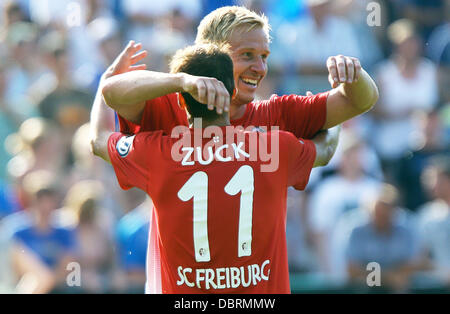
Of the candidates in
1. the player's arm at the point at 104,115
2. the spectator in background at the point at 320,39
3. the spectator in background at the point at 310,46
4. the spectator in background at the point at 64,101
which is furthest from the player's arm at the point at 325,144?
the spectator in background at the point at 64,101

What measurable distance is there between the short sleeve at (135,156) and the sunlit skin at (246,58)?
1.78 ft

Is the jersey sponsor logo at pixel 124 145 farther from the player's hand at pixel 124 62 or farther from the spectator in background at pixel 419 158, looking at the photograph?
the spectator in background at pixel 419 158

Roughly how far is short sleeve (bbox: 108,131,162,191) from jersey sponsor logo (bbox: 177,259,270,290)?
474mm

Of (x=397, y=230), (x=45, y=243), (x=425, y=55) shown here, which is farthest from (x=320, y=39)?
(x=45, y=243)

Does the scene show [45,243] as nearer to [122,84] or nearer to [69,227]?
[69,227]

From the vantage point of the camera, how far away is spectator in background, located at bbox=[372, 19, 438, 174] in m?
8.34

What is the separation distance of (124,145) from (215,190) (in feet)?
1.74

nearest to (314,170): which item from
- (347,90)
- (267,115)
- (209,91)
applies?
(267,115)

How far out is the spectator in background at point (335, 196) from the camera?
7488 millimetres

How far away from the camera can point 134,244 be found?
22.6 feet

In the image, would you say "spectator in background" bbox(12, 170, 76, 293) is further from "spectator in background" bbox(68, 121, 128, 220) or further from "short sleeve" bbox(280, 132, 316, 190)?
"short sleeve" bbox(280, 132, 316, 190)

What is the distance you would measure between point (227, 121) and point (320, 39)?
5.09 meters

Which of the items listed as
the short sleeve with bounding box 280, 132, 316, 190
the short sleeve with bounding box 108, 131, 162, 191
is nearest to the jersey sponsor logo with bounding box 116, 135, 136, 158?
the short sleeve with bounding box 108, 131, 162, 191

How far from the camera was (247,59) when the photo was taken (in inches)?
159
